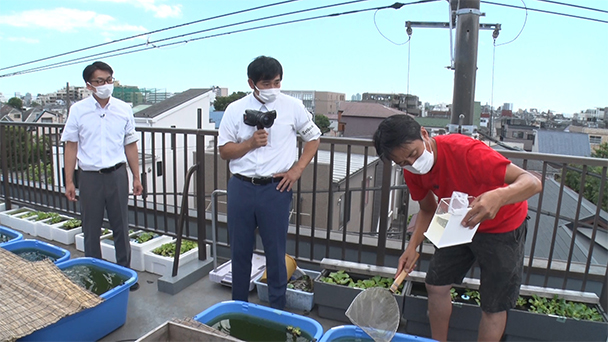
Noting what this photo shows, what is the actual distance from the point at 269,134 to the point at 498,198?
122 cm

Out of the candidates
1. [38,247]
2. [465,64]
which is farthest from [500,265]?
[38,247]

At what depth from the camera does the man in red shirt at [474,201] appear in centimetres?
146

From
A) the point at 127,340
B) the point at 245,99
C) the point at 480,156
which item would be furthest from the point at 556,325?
the point at 127,340

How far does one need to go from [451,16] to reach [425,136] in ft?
11.7

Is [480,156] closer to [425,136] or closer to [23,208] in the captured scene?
[425,136]

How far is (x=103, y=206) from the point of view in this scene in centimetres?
261

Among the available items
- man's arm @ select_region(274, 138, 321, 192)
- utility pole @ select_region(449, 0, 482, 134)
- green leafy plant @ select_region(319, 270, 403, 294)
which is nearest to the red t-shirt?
man's arm @ select_region(274, 138, 321, 192)

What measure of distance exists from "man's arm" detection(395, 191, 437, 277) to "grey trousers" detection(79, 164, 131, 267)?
1953 millimetres

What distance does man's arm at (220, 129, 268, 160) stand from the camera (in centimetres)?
200

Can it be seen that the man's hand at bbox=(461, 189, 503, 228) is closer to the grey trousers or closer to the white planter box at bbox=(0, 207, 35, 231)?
the grey trousers

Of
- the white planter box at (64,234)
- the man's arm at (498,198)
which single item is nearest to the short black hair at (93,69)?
the white planter box at (64,234)

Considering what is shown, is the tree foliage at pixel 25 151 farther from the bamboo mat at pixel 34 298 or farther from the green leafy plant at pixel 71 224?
the bamboo mat at pixel 34 298

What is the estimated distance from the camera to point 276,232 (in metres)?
2.10

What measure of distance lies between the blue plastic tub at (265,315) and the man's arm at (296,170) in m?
0.65
